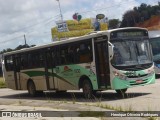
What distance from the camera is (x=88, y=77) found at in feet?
63.2

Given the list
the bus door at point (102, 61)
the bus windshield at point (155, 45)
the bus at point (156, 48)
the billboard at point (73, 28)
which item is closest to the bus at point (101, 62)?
the bus door at point (102, 61)

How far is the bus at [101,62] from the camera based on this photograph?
18031 mm

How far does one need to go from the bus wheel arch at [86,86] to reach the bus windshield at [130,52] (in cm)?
194

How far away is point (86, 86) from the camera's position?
19.6 metres

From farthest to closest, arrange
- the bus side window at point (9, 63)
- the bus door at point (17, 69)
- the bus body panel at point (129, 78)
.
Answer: the bus side window at point (9, 63) < the bus door at point (17, 69) < the bus body panel at point (129, 78)

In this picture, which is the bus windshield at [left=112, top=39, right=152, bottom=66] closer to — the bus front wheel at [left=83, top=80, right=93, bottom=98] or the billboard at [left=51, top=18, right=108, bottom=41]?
the bus front wheel at [left=83, top=80, right=93, bottom=98]

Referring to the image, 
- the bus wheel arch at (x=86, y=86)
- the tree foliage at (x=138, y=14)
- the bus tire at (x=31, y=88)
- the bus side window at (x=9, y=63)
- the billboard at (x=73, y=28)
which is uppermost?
the tree foliage at (x=138, y=14)

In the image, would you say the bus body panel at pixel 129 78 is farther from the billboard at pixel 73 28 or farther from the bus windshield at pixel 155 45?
the billboard at pixel 73 28

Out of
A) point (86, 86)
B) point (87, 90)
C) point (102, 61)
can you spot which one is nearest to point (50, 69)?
point (86, 86)

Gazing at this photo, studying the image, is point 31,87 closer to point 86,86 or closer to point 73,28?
point 86,86

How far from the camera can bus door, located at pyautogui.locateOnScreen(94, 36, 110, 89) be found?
59.8ft

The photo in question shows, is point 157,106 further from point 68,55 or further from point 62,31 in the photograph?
point 62,31

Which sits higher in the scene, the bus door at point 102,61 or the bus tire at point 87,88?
the bus door at point 102,61

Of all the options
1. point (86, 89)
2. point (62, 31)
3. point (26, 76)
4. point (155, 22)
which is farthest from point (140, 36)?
point (155, 22)
